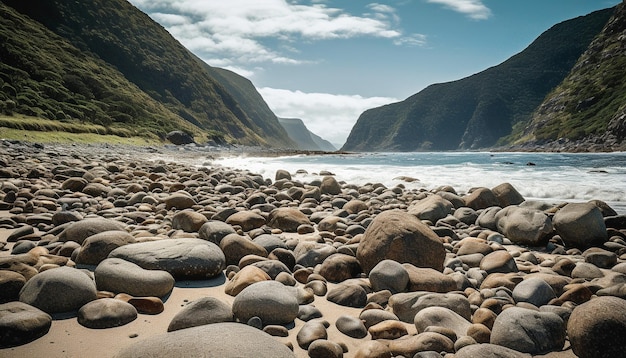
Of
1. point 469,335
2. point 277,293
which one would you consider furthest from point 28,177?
point 469,335

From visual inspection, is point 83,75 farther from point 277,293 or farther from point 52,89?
point 277,293

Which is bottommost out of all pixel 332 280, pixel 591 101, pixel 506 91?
pixel 332 280

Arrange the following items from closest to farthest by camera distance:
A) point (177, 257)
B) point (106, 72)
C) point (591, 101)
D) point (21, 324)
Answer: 1. point (21, 324)
2. point (177, 257)
3. point (591, 101)
4. point (106, 72)

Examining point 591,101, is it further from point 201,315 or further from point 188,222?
point 201,315

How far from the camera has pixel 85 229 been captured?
4.23m

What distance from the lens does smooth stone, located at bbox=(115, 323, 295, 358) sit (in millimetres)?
1834

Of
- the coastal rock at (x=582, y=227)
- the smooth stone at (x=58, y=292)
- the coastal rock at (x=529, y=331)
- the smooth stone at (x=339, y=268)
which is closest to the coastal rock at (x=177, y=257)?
the smooth stone at (x=58, y=292)

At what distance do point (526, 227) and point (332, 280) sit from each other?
3391 millimetres

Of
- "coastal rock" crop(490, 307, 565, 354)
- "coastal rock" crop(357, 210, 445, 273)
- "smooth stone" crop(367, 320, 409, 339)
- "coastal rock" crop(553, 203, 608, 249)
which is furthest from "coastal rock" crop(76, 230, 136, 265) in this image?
"coastal rock" crop(553, 203, 608, 249)

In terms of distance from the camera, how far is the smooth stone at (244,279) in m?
3.21

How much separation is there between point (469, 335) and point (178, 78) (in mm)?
135794

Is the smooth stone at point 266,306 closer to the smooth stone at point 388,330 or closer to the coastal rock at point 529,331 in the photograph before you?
the smooth stone at point 388,330

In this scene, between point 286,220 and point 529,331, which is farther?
point 286,220

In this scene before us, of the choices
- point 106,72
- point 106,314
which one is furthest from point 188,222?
point 106,72
